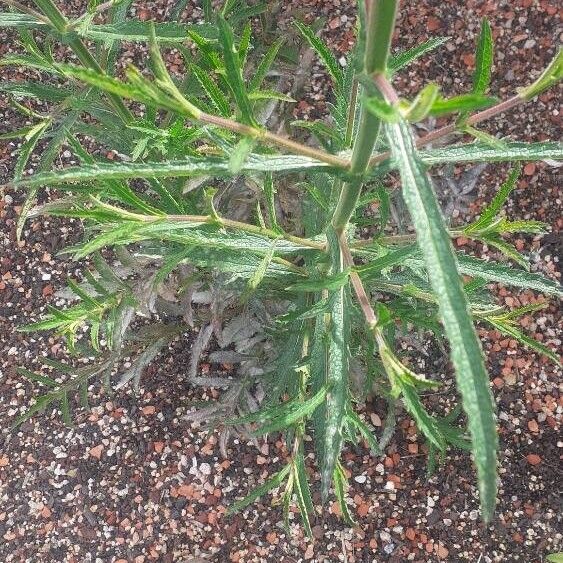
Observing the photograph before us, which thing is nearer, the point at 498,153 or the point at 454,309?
the point at 454,309

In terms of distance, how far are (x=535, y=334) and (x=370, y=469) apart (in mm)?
640

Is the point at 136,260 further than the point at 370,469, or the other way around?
the point at 370,469

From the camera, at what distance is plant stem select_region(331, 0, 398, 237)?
0.67m

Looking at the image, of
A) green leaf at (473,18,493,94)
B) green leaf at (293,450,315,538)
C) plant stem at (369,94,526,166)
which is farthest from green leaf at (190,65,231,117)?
green leaf at (293,450,315,538)

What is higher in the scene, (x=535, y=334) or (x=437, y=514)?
(x=535, y=334)

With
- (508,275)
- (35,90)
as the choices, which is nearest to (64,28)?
Answer: (35,90)

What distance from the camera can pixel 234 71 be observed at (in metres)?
0.86

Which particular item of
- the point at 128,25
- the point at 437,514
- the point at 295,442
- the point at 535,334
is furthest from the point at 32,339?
the point at 535,334

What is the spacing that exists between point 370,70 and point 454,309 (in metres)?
0.28

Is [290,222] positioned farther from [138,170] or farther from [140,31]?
[138,170]

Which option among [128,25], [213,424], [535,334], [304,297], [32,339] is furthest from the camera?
[32,339]

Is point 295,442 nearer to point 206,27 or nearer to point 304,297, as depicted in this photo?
point 304,297

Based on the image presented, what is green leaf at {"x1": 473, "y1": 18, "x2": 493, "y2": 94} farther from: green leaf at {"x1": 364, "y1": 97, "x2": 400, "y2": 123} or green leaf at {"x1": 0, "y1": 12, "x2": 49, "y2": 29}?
green leaf at {"x1": 0, "y1": 12, "x2": 49, "y2": 29}

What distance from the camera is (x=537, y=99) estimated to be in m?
2.16
